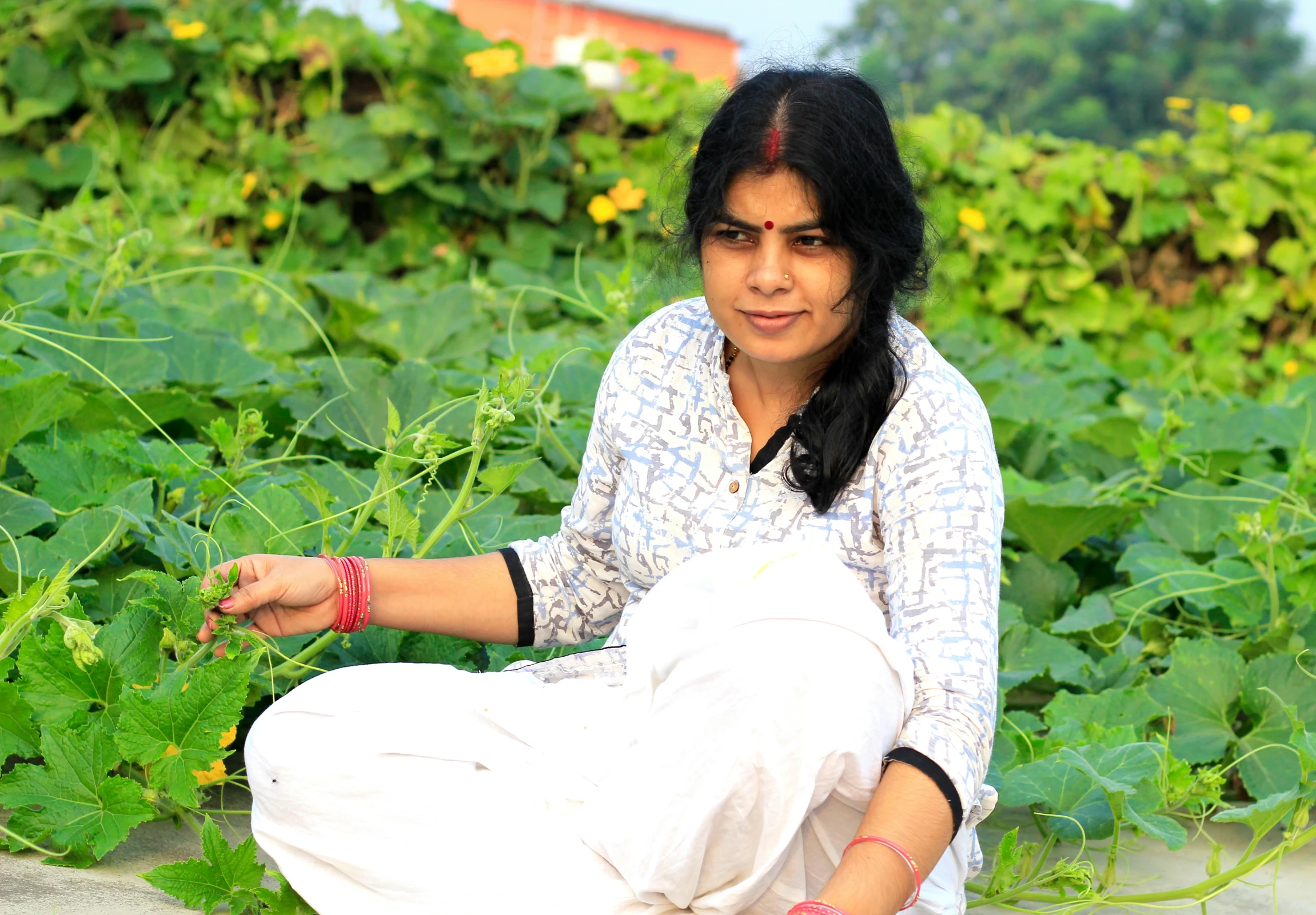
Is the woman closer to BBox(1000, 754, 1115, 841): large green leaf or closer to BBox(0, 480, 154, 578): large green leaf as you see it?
BBox(1000, 754, 1115, 841): large green leaf

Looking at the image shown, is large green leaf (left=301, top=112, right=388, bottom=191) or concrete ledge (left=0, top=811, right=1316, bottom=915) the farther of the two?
large green leaf (left=301, top=112, right=388, bottom=191)

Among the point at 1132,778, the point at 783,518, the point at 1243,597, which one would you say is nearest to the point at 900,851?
the point at 783,518

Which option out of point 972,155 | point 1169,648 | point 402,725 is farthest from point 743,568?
point 972,155

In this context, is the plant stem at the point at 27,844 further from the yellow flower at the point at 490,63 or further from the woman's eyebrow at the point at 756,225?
the yellow flower at the point at 490,63

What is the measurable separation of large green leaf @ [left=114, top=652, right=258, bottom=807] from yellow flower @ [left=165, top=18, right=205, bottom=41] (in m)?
3.43

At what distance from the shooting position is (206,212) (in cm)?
426

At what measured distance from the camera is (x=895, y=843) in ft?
3.84

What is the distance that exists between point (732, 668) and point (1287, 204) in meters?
4.75

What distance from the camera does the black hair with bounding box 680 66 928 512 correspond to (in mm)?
1390

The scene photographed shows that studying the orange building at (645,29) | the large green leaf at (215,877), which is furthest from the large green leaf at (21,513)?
the orange building at (645,29)

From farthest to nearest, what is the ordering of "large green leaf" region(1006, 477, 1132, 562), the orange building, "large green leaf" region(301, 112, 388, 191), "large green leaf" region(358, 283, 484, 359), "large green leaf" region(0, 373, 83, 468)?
the orange building, "large green leaf" region(301, 112, 388, 191), "large green leaf" region(358, 283, 484, 359), "large green leaf" region(1006, 477, 1132, 562), "large green leaf" region(0, 373, 83, 468)

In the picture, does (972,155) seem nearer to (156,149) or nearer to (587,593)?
(156,149)

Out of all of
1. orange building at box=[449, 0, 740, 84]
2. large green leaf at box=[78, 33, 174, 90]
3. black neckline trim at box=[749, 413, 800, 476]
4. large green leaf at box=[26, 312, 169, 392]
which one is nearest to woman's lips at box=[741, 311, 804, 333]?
black neckline trim at box=[749, 413, 800, 476]

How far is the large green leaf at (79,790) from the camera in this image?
4.67 feet
